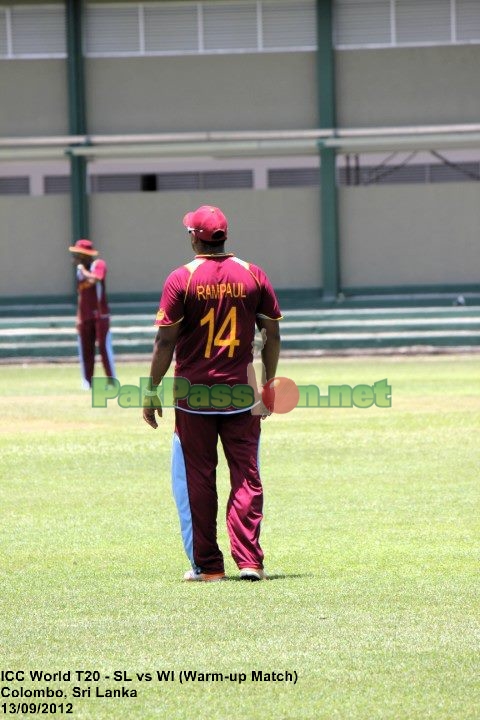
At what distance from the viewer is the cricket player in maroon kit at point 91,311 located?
68.8ft

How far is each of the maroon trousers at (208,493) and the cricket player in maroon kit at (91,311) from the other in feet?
42.8

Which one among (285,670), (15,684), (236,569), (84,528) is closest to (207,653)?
(285,670)

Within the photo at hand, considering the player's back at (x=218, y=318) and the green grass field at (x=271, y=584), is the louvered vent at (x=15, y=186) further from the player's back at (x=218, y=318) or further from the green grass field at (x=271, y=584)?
the player's back at (x=218, y=318)

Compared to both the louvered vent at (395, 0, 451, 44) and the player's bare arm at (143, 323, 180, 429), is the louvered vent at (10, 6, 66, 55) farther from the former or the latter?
the player's bare arm at (143, 323, 180, 429)

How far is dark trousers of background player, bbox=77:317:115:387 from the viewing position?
2138 centimetres

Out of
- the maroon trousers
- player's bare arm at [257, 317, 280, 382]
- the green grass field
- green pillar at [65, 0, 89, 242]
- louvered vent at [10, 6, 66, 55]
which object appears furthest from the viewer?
louvered vent at [10, 6, 66, 55]

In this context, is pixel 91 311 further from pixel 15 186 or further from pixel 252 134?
pixel 15 186

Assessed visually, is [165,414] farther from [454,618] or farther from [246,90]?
[246,90]

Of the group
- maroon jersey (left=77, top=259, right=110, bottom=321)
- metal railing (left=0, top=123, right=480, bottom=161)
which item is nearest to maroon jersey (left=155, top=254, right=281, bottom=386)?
maroon jersey (left=77, top=259, right=110, bottom=321)

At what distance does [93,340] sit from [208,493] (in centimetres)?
1386

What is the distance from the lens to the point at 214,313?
7949mm

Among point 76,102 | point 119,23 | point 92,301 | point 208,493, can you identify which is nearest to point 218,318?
point 208,493

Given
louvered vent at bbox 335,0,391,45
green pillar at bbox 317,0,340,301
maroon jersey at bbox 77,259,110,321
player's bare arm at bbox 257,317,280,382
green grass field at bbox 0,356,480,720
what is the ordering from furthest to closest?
louvered vent at bbox 335,0,391,45 < green pillar at bbox 317,0,340,301 < maroon jersey at bbox 77,259,110,321 < player's bare arm at bbox 257,317,280,382 < green grass field at bbox 0,356,480,720

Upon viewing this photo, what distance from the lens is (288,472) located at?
42.4ft
